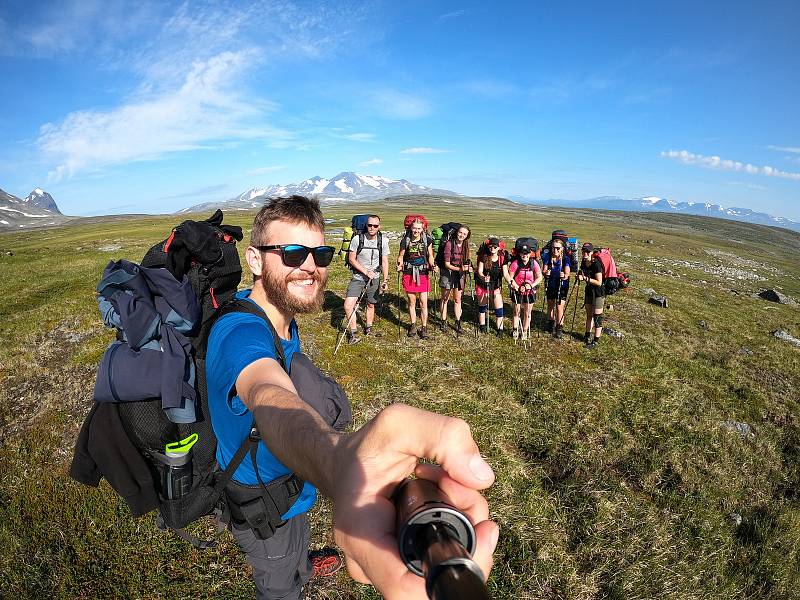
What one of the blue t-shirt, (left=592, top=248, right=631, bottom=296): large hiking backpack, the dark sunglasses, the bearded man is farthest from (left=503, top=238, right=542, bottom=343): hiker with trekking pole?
the blue t-shirt

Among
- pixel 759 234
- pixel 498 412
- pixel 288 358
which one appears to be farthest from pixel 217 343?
pixel 759 234

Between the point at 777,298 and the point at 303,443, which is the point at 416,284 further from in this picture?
the point at 777,298

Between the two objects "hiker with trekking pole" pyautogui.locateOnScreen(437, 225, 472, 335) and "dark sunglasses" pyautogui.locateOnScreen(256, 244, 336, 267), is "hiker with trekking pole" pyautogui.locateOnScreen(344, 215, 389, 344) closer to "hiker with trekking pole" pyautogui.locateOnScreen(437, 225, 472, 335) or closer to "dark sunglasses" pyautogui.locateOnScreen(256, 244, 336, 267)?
"hiker with trekking pole" pyautogui.locateOnScreen(437, 225, 472, 335)

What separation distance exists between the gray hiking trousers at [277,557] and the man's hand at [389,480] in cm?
285

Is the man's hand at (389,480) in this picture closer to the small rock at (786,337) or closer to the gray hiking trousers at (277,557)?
the gray hiking trousers at (277,557)

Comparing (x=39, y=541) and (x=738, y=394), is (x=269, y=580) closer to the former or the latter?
(x=39, y=541)

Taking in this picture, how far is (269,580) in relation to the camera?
12.3ft

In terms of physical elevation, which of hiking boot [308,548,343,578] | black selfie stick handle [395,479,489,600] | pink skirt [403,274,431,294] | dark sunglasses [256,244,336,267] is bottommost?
hiking boot [308,548,343,578]

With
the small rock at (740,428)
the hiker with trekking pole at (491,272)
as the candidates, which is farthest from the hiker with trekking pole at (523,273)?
the small rock at (740,428)

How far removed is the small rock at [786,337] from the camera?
1566 cm

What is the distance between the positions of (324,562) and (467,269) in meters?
10.1

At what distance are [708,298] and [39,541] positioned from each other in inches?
1196

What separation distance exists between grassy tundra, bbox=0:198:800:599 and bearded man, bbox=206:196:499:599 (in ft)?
10.2

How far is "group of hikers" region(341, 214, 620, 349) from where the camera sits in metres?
12.4
